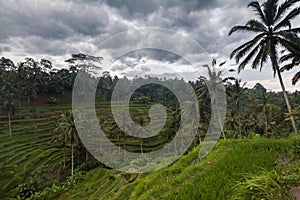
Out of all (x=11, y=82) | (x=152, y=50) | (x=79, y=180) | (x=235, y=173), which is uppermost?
(x=11, y=82)

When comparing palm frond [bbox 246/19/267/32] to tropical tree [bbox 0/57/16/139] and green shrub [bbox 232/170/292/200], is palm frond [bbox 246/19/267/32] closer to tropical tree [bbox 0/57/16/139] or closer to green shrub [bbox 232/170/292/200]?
green shrub [bbox 232/170/292/200]

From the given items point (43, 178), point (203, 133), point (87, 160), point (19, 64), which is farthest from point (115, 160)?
point (19, 64)

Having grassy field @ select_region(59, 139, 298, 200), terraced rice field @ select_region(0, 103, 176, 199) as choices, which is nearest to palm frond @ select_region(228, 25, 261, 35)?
grassy field @ select_region(59, 139, 298, 200)

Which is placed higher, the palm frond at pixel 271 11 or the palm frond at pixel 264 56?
the palm frond at pixel 271 11

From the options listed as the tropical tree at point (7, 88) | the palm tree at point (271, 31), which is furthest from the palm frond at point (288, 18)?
the tropical tree at point (7, 88)

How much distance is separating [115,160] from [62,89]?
28.1 meters

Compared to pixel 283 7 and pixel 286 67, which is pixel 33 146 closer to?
pixel 286 67

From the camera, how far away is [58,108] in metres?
39.0

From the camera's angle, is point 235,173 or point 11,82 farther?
point 11,82

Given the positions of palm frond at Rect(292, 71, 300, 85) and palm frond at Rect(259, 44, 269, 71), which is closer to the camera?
palm frond at Rect(259, 44, 269, 71)

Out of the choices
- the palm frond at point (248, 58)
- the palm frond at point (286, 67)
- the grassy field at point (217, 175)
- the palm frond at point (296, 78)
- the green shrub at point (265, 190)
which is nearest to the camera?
the green shrub at point (265, 190)

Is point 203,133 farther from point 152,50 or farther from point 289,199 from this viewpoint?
point 289,199

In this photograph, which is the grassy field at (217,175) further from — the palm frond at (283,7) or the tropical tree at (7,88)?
the tropical tree at (7,88)

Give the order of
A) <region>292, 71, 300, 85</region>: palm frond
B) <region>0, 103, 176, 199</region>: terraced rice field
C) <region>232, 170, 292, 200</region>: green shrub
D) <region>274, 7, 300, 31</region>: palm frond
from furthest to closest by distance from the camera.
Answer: <region>0, 103, 176, 199</region>: terraced rice field
<region>292, 71, 300, 85</region>: palm frond
<region>274, 7, 300, 31</region>: palm frond
<region>232, 170, 292, 200</region>: green shrub
